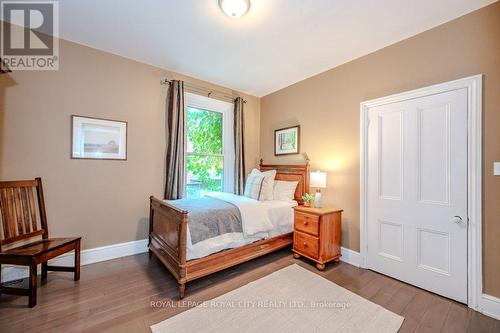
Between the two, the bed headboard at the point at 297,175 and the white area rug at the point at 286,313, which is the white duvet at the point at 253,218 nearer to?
the white area rug at the point at 286,313

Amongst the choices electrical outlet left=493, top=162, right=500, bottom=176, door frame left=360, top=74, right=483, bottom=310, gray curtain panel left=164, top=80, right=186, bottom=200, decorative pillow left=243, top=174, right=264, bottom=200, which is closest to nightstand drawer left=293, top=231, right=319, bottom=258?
decorative pillow left=243, top=174, right=264, bottom=200

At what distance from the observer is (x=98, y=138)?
2811 millimetres

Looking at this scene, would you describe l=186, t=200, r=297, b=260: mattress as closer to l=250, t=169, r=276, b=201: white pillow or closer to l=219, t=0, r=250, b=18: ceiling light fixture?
l=250, t=169, r=276, b=201: white pillow

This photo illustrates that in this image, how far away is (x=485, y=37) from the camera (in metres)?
1.96

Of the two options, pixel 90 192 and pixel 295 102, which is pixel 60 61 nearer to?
pixel 90 192

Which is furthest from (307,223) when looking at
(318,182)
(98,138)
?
(98,138)

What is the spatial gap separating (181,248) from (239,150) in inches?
91.6

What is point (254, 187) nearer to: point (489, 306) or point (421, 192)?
point (421, 192)

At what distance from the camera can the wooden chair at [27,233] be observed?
1853 mm

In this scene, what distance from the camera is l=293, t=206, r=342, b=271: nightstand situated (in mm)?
2662

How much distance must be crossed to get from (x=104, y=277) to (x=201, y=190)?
1839 mm

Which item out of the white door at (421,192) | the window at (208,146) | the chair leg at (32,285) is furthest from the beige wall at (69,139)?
the white door at (421,192)

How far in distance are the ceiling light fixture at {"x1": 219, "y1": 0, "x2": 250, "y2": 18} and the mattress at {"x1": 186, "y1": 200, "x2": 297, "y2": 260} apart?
2201mm

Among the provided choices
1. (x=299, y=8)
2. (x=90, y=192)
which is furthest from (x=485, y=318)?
(x=90, y=192)
